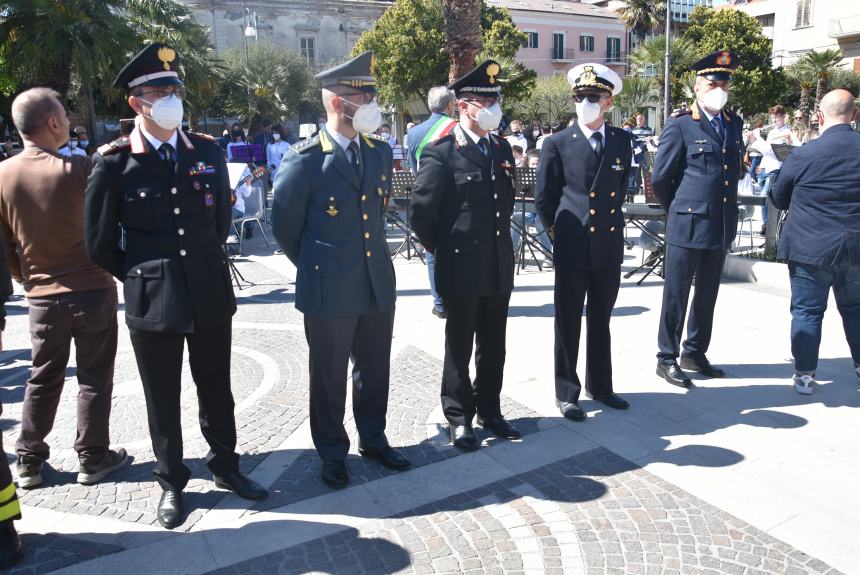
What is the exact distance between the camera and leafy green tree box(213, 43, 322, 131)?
136ft

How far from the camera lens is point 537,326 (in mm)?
6785

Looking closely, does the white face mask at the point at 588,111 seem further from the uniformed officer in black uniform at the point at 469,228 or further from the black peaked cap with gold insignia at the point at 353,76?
the black peaked cap with gold insignia at the point at 353,76

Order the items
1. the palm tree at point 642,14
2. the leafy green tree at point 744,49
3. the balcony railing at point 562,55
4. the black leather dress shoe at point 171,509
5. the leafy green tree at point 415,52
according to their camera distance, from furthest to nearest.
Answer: the balcony railing at point 562,55
the palm tree at point 642,14
the leafy green tree at point 744,49
the leafy green tree at point 415,52
the black leather dress shoe at point 171,509

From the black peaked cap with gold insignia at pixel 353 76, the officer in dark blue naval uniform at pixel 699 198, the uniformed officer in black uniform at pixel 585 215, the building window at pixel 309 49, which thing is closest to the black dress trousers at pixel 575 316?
the uniformed officer in black uniform at pixel 585 215

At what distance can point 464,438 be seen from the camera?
4219mm

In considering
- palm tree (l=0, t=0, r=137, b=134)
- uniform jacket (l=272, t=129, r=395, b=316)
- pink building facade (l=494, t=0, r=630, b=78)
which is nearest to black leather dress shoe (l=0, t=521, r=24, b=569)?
uniform jacket (l=272, t=129, r=395, b=316)

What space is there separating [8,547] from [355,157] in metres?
2.48

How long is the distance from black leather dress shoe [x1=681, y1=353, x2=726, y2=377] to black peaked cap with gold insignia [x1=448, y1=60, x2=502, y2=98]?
2682 millimetres

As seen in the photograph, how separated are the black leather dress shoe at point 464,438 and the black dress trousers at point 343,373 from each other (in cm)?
44

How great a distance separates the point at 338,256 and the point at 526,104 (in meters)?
42.9

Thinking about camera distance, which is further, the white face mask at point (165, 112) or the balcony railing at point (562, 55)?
the balcony railing at point (562, 55)

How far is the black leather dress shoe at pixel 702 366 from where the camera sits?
210 inches

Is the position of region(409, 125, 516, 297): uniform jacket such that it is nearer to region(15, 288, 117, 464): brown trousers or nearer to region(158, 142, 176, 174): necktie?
region(158, 142, 176, 174): necktie

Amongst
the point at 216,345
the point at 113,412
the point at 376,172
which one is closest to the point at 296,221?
the point at 376,172
